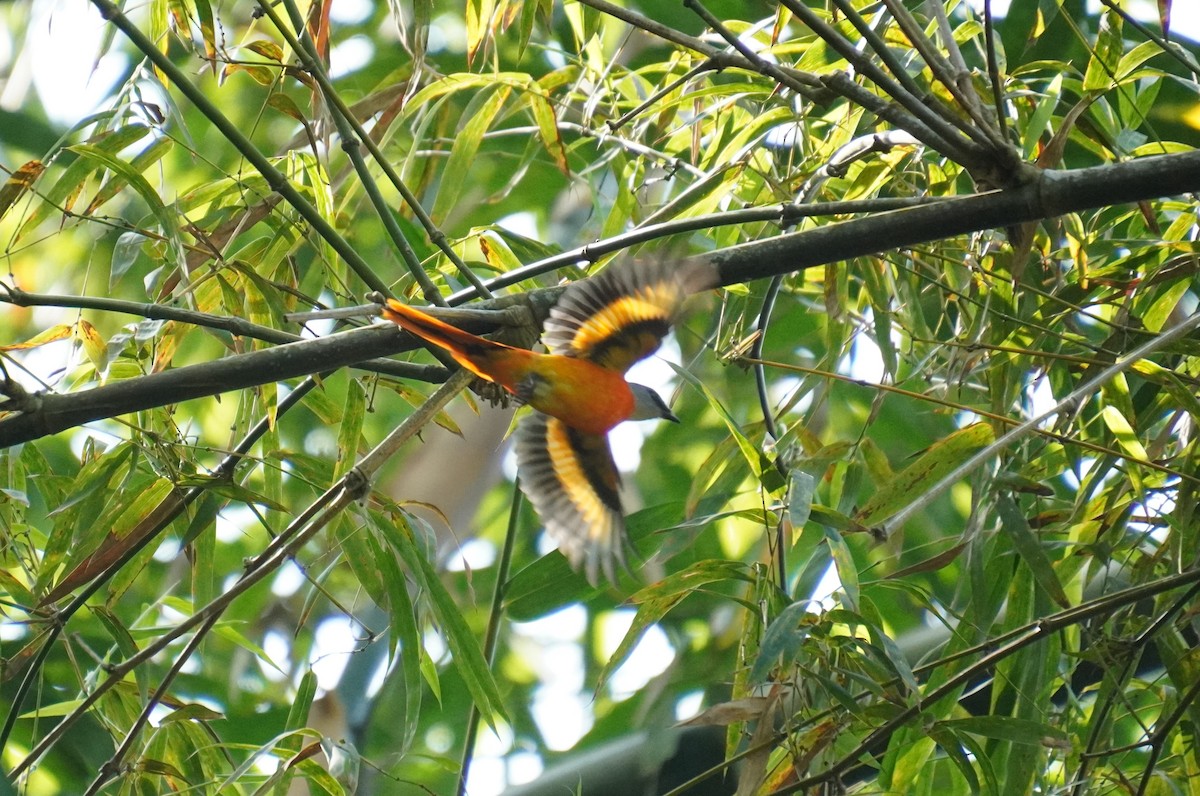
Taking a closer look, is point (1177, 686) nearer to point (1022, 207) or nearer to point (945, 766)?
point (945, 766)

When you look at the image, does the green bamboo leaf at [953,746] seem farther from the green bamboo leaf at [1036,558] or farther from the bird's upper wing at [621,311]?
the bird's upper wing at [621,311]

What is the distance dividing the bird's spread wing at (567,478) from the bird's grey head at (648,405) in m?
0.09

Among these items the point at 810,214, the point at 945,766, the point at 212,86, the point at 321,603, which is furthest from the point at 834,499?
the point at 212,86

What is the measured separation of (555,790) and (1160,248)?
0.98m

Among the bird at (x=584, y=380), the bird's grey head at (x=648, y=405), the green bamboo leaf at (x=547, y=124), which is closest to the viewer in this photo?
the bird at (x=584, y=380)

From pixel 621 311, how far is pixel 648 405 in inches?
14.8

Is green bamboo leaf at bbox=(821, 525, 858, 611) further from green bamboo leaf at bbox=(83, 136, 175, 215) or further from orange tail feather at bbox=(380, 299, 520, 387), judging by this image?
green bamboo leaf at bbox=(83, 136, 175, 215)

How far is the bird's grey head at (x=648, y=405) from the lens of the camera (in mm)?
1747

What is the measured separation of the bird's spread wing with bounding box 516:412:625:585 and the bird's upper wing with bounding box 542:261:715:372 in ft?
0.54

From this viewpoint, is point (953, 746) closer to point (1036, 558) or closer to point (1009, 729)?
point (1009, 729)

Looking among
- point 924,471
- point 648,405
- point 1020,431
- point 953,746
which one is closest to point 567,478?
point 648,405

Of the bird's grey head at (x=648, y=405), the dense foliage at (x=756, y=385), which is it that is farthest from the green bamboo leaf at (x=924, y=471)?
the bird's grey head at (x=648, y=405)

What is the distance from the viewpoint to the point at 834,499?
1.59 m

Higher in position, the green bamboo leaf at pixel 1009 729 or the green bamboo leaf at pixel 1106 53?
the green bamboo leaf at pixel 1106 53
